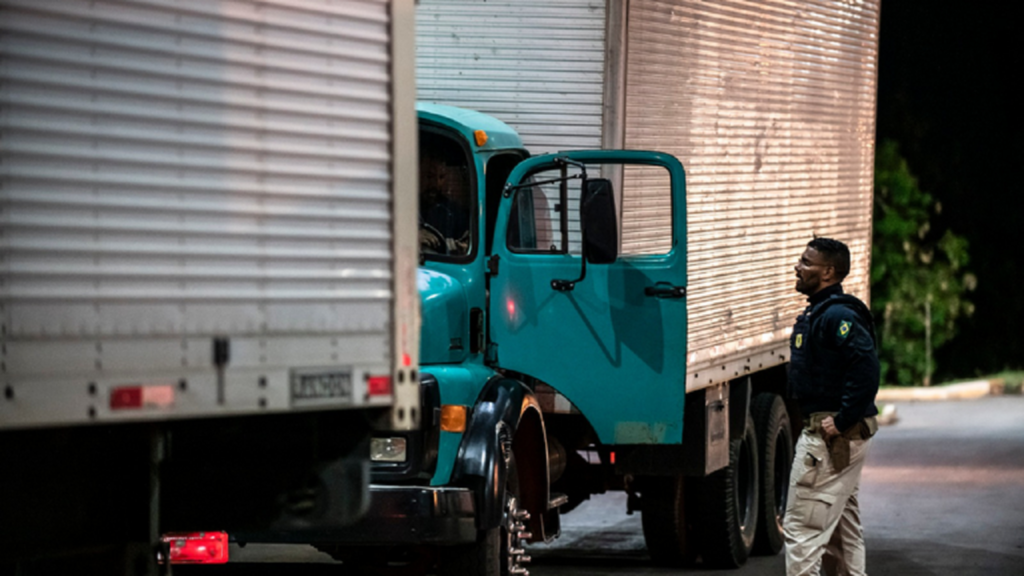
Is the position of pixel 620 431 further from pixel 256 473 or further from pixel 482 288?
pixel 256 473

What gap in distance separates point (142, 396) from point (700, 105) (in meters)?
6.00

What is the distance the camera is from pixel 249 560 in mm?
11352

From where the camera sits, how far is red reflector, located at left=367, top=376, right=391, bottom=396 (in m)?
5.47

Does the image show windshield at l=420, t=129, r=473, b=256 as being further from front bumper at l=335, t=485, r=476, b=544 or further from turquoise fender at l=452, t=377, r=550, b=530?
front bumper at l=335, t=485, r=476, b=544

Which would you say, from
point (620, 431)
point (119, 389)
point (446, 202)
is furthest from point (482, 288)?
point (119, 389)

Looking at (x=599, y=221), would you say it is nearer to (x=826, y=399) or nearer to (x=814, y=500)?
(x=826, y=399)

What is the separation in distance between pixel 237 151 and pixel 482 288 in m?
3.95

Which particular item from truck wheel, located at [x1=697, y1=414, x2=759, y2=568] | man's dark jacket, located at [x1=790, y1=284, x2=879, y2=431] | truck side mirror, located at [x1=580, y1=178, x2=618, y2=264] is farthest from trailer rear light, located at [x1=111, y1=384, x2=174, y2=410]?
truck wheel, located at [x1=697, y1=414, x2=759, y2=568]

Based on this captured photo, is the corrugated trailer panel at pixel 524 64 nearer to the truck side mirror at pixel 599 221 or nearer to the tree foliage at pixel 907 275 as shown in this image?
the truck side mirror at pixel 599 221

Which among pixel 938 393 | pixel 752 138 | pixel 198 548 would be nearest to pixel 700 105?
pixel 752 138

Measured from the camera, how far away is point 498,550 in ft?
27.0

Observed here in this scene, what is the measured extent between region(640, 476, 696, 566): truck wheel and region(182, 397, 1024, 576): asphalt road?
176 mm

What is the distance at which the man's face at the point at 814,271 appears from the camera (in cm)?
874

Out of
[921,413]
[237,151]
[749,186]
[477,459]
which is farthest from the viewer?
[921,413]
